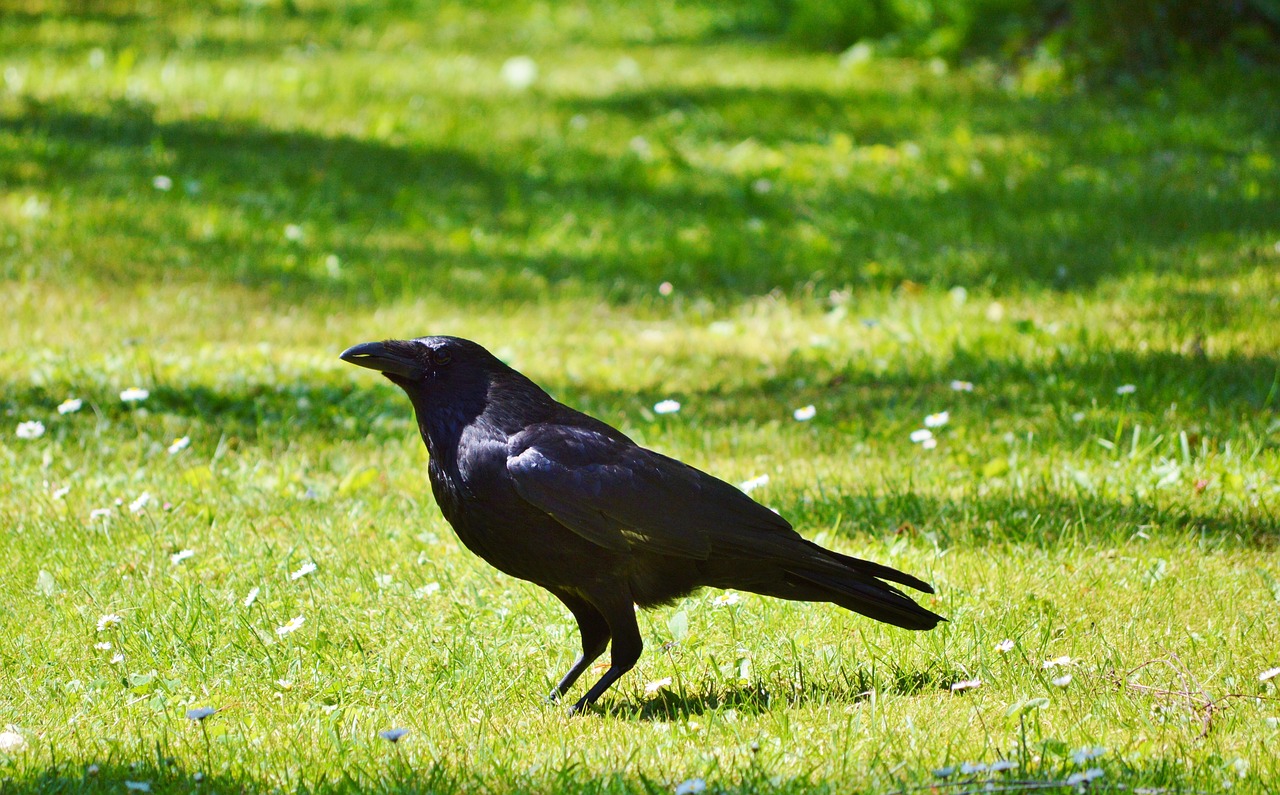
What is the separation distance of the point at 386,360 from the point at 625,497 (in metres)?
0.73

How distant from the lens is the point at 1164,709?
3383mm

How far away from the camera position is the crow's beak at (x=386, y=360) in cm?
377

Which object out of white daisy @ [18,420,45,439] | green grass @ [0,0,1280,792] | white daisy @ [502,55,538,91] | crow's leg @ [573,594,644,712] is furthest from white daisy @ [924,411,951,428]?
white daisy @ [502,55,538,91]

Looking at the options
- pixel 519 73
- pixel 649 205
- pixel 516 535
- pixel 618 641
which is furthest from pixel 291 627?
pixel 519 73

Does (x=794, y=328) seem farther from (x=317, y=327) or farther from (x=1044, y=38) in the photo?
(x=1044, y=38)

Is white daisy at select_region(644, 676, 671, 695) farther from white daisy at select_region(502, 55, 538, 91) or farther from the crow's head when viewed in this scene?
white daisy at select_region(502, 55, 538, 91)

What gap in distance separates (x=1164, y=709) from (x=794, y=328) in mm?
4035

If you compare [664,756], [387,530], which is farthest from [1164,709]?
[387,530]

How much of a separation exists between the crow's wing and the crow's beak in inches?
14.6

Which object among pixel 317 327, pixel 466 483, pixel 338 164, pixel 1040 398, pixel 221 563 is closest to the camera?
pixel 466 483

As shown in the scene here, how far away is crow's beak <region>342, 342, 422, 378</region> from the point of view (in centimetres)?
377

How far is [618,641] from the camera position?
11.9 ft

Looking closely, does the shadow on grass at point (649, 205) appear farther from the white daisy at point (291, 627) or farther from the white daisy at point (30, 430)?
the white daisy at point (291, 627)

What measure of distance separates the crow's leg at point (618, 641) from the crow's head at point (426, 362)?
27.2 inches
